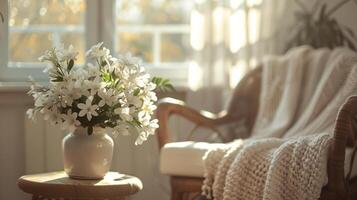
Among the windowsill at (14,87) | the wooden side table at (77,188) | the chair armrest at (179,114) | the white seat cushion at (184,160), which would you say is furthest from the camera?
the windowsill at (14,87)

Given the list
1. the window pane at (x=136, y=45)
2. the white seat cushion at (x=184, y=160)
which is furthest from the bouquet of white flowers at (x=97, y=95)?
the window pane at (x=136, y=45)

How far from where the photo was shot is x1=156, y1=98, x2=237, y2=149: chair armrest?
9.38 feet

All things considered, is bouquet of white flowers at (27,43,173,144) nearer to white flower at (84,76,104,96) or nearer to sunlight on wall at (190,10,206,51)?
white flower at (84,76,104,96)

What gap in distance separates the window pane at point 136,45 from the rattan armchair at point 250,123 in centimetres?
57

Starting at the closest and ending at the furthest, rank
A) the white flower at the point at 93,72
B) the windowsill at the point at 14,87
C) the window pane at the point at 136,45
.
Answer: the white flower at the point at 93,72, the windowsill at the point at 14,87, the window pane at the point at 136,45

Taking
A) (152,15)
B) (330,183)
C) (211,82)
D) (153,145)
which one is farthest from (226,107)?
(330,183)

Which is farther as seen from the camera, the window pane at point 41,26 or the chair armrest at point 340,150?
the window pane at point 41,26

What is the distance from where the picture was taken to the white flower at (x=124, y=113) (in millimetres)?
Result: 2223

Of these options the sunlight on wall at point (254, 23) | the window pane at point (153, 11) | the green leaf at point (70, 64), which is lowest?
the green leaf at point (70, 64)

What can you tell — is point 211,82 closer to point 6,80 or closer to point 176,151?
point 176,151

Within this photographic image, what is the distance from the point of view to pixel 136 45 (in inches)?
144

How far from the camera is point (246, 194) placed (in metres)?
2.43

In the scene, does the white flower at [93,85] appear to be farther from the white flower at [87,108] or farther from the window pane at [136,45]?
the window pane at [136,45]

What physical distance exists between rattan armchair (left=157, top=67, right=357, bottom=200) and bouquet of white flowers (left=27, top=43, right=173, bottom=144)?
54cm
